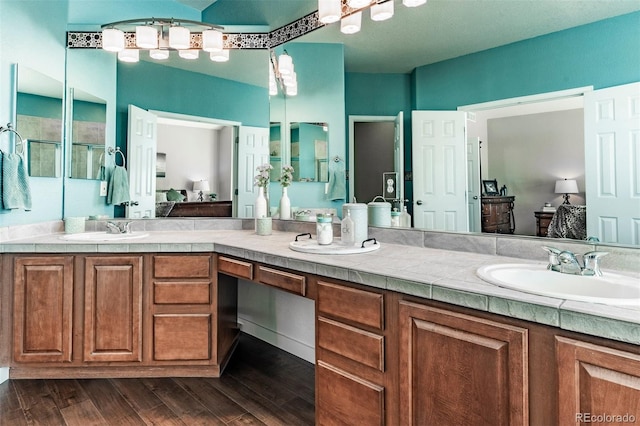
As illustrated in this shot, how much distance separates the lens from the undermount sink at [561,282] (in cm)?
96

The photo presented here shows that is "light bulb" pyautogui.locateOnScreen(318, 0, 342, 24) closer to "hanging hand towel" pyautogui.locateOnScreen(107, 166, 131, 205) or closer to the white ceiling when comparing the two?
the white ceiling

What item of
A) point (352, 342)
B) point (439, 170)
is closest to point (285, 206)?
point (439, 170)

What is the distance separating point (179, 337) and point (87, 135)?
1724 millimetres

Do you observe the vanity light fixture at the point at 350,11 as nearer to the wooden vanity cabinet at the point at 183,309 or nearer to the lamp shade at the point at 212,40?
the lamp shade at the point at 212,40

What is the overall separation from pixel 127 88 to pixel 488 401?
2993 mm

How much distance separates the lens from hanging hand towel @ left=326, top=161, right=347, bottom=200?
7.15ft

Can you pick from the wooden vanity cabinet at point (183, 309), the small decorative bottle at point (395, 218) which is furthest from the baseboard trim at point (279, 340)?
the small decorative bottle at point (395, 218)

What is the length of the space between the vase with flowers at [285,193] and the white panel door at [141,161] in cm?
99

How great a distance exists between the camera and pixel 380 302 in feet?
3.89

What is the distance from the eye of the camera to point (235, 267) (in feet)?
6.12

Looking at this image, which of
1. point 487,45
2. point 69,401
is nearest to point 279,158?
point 487,45

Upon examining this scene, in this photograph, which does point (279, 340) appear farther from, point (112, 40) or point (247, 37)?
point (112, 40)

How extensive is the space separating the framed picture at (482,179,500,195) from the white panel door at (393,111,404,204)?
429 mm

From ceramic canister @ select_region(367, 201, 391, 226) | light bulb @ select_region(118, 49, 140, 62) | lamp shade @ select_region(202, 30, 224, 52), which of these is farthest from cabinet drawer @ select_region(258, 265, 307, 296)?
light bulb @ select_region(118, 49, 140, 62)
